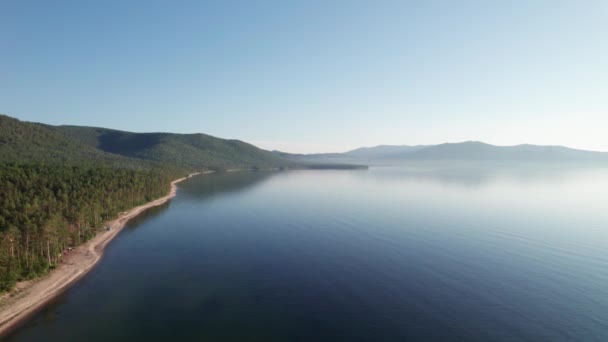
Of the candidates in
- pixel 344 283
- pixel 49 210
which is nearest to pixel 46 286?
pixel 49 210

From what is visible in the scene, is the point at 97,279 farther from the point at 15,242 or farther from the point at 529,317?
the point at 529,317

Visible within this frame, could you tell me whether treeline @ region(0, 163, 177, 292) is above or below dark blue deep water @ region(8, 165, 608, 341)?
above

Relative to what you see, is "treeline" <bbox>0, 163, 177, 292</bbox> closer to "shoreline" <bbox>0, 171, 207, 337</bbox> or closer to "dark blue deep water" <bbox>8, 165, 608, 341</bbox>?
"shoreline" <bbox>0, 171, 207, 337</bbox>

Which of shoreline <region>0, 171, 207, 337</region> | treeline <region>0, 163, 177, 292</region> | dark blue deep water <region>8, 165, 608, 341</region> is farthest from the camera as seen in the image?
treeline <region>0, 163, 177, 292</region>

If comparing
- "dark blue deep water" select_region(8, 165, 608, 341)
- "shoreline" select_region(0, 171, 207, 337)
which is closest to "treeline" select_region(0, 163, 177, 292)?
"shoreline" select_region(0, 171, 207, 337)

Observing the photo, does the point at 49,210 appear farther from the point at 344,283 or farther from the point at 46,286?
the point at 344,283

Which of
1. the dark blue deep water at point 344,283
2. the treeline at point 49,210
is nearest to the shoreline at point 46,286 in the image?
the treeline at point 49,210

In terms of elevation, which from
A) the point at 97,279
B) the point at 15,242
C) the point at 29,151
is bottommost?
the point at 97,279

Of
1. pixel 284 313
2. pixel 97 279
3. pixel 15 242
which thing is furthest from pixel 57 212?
pixel 284 313

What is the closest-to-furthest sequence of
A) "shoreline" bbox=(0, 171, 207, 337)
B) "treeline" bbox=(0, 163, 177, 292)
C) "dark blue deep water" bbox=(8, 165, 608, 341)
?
"dark blue deep water" bbox=(8, 165, 608, 341), "shoreline" bbox=(0, 171, 207, 337), "treeline" bbox=(0, 163, 177, 292)
